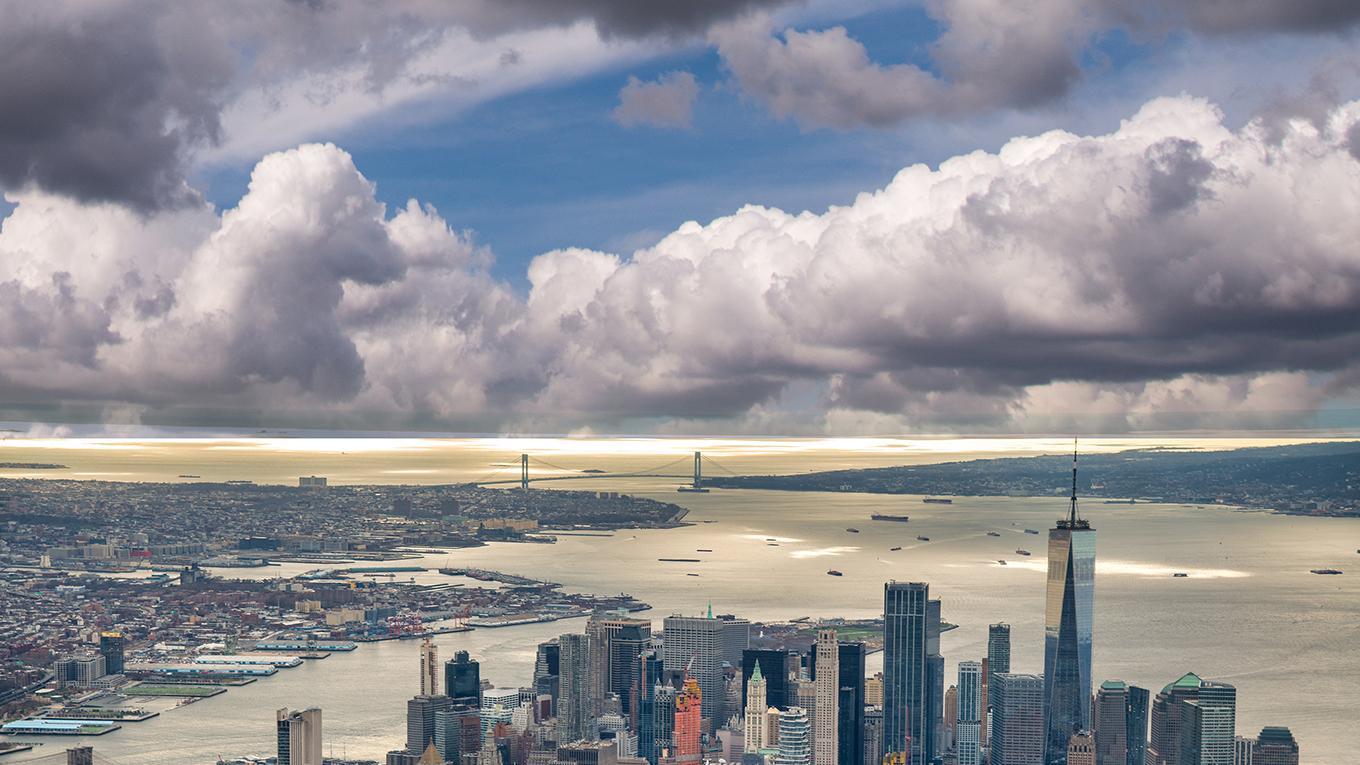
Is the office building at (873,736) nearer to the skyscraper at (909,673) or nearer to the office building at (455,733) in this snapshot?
the skyscraper at (909,673)

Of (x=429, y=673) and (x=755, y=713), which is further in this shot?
(x=429, y=673)

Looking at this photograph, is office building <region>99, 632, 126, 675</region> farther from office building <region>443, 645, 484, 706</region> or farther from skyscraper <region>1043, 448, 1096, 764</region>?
skyscraper <region>1043, 448, 1096, 764</region>

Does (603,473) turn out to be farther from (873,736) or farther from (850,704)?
(873,736)

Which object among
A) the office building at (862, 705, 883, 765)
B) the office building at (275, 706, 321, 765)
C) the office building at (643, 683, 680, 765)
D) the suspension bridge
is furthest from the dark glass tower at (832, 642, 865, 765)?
the suspension bridge

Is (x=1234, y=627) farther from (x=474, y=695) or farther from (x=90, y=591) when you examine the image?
(x=90, y=591)

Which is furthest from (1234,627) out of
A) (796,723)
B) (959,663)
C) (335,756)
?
(335,756)

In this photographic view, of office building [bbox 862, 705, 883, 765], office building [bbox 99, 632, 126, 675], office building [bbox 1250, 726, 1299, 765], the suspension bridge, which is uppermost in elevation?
the suspension bridge

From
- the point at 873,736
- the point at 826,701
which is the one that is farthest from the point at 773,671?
the point at 873,736
